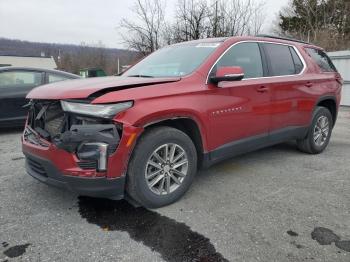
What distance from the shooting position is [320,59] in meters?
5.50

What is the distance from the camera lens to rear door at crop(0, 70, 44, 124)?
6.62 metres

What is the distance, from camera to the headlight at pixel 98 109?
286 cm

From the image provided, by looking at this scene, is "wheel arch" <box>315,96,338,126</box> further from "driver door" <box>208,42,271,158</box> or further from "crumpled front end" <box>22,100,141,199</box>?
"crumpled front end" <box>22,100,141,199</box>

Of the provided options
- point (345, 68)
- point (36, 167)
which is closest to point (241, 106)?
point (36, 167)

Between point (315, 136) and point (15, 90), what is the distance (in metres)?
5.66

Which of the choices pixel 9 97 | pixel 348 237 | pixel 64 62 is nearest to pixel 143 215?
pixel 348 237

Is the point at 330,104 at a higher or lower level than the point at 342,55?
lower

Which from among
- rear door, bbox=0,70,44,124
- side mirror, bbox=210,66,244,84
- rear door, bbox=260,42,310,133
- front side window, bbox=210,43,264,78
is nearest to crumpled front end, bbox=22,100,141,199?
side mirror, bbox=210,66,244,84

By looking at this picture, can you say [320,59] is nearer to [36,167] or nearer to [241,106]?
[241,106]

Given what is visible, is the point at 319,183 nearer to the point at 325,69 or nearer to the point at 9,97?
the point at 325,69

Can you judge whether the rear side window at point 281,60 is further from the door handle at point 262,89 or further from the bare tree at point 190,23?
the bare tree at point 190,23

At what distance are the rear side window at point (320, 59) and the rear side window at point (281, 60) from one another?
475 mm

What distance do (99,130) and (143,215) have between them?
0.96m

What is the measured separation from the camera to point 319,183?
410cm
